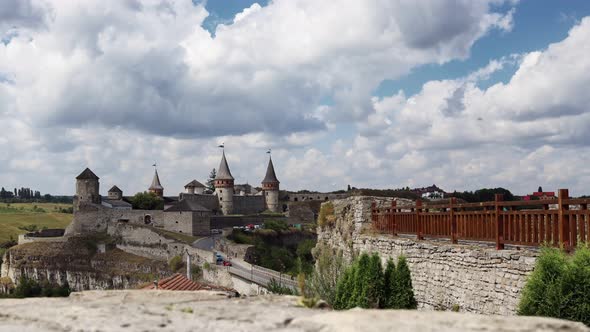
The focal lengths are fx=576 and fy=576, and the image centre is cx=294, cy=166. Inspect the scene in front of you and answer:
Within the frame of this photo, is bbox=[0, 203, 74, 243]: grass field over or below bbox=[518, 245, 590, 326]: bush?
below

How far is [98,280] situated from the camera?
66.2m

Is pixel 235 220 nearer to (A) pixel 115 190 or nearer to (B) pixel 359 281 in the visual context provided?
(A) pixel 115 190

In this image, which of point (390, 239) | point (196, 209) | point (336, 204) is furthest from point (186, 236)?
point (390, 239)

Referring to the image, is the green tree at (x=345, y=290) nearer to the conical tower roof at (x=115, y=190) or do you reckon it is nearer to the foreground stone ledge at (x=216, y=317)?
the foreground stone ledge at (x=216, y=317)

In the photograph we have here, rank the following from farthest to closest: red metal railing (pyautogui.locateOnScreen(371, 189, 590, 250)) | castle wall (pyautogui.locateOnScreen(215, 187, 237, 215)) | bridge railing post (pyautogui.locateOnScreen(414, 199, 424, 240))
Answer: castle wall (pyautogui.locateOnScreen(215, 187, 237, 215)) < bridge railing post (pyautogui.locateOnScreen(414, 199, 424, 240)) < red metal railing (pyautogui.locateOnScreen(371, 189, 590, 250))

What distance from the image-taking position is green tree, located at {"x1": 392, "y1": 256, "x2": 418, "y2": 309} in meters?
10.5

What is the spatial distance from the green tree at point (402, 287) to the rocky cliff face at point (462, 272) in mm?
540

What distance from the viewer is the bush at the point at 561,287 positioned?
7.21 metres

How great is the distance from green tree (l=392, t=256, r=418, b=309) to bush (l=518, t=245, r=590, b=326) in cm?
311

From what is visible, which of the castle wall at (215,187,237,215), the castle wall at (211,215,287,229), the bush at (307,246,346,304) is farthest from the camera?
the castle wall at (215,187,237,215)

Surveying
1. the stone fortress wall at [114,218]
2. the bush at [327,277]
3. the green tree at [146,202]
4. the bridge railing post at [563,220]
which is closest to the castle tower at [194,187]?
the green tree at [146,202]

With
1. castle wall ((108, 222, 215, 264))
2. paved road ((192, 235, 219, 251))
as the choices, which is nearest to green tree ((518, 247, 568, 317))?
castle wall ((108, 222, 215, 264))

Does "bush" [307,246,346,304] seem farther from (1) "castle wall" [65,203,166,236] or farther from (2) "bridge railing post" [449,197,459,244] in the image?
(1) "castle wall" [65,203,166,236]

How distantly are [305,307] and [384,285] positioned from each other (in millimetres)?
7081
